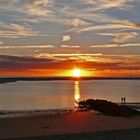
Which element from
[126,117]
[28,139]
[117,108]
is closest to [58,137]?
[28,139]

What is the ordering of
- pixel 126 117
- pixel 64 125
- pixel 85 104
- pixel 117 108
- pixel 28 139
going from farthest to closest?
pixel 85 104
pixel 117 108
pixel 126 117
pixel 64 125
pixel 28 139

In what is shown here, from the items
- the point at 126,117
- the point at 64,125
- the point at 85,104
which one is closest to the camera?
the point at 64,125

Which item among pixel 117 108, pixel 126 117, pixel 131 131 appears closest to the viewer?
pixel 131 131

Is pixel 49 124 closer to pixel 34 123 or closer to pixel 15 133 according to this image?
pixel 34 123

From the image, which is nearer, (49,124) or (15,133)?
(15,133)

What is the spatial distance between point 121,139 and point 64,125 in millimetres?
5400

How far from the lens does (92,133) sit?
1583 centimetres

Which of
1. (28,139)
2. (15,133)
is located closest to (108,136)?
(28,139)

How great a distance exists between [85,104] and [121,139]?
20076 millimetres

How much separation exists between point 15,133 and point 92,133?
3.73 meters

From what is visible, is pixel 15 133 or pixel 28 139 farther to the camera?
pixel 15 133

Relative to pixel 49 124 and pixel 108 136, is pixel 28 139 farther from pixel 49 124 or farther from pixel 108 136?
pixel 49 124

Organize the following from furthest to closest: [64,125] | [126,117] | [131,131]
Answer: [126,117]
[64,125]
[131,131]

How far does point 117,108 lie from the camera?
28.0m
